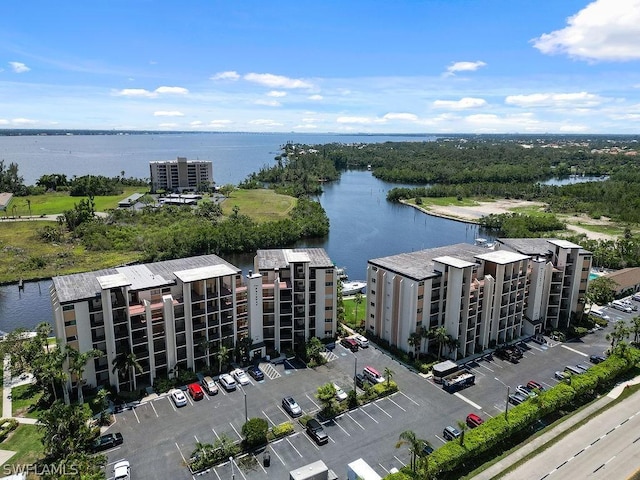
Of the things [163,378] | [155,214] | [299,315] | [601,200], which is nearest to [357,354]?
[299,315]

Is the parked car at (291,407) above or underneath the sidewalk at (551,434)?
above

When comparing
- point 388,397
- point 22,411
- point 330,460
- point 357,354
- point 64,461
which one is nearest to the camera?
point 64,461

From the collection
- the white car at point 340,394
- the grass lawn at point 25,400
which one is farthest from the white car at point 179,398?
the white car at point 340,394

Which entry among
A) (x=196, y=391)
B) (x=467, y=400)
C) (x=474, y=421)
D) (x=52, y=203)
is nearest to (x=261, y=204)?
(x=52, y=203)

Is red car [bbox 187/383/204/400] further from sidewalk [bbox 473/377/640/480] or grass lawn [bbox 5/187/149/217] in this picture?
grass lawn [bbox 5/187/149/217]

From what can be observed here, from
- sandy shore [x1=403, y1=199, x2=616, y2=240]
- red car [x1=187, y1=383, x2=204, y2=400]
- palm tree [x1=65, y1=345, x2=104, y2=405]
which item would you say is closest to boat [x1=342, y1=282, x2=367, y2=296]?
red car [x1=187, y1=383, x2=204, y2=400]

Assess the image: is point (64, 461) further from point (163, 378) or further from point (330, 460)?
point (330, 460)

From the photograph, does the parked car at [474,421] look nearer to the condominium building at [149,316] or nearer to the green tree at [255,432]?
the green tree at [255,432]

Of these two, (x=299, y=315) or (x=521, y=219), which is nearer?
(x=299, y=315)
